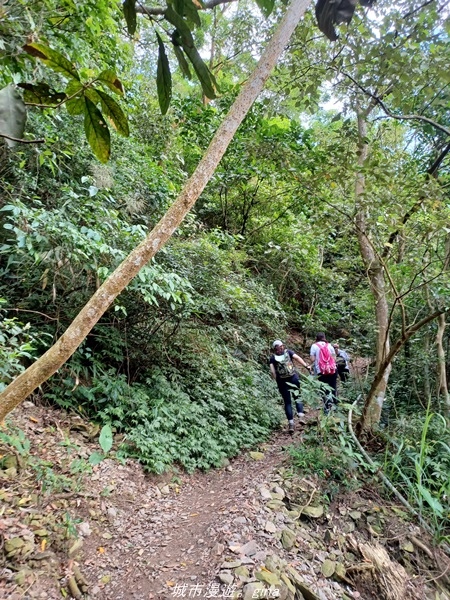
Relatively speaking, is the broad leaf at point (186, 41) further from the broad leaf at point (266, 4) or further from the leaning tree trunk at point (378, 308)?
the leaning tree trunk at point (378, 308)

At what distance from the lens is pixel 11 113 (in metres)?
0.80

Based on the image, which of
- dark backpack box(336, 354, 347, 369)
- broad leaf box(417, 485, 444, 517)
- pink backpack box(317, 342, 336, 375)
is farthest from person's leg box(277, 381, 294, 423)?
broad leaf box(417, 485, 444, 517)

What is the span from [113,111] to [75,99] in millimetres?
108

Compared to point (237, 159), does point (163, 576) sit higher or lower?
lower

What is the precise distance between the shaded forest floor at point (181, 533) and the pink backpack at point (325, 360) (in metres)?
1.91

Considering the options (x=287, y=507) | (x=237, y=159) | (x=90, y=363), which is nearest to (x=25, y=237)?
(x=90, y=363)

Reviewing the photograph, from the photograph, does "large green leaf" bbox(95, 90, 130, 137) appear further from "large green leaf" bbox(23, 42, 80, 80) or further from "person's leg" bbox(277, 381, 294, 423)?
"person's leg" bbox(277, 381, 294, 423)

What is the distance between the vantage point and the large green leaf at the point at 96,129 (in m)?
0.94

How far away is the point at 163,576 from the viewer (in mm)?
2533

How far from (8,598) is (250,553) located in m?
1.64

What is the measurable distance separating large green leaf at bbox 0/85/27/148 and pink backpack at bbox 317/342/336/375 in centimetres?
532

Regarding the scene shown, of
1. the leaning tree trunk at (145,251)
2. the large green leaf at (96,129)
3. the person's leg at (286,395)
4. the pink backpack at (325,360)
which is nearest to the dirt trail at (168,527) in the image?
the person's leg at (286,395)

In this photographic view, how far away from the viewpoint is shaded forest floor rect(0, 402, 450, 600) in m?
2.34

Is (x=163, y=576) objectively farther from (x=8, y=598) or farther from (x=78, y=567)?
(x=8, y=598)
